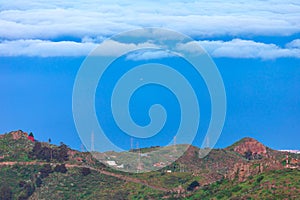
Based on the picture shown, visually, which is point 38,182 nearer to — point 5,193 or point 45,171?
point 45,171

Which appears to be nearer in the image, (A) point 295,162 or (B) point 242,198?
(B) point 242,198

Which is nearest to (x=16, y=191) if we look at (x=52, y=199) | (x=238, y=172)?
(x=52, y=199)

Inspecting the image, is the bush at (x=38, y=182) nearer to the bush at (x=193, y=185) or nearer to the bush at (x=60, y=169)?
A: the bush at (x=60, y=169)

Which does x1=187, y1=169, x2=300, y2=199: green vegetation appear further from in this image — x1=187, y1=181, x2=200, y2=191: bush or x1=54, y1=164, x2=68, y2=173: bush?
x1=54, y1=164, x2=68, y2=173: bush

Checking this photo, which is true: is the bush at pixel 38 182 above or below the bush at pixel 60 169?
below

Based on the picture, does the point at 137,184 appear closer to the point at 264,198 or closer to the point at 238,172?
the point at 238,172

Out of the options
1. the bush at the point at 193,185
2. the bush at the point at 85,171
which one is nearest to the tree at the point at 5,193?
the bush at the point at 85,171

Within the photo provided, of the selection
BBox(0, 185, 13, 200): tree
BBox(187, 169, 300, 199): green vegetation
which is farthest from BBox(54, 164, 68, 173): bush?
BBox(187, 169, 300, 199): green vegetation

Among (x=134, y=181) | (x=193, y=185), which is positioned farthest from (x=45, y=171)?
(x=193, y=185)
